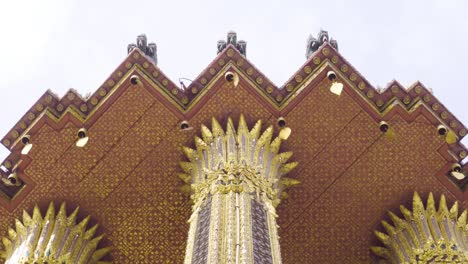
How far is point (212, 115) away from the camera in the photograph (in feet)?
39.0

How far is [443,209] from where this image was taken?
1195 cm

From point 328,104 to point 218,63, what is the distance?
156 centimetres

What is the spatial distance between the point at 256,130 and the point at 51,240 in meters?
2.97

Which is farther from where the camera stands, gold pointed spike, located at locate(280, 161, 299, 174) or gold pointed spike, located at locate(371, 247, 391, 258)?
gold pointed spike, located at locate(371, 247, 391, 258)

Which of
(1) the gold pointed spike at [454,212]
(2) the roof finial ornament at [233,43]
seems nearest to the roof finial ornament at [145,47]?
(2) the roof finial ornament at [233,43]

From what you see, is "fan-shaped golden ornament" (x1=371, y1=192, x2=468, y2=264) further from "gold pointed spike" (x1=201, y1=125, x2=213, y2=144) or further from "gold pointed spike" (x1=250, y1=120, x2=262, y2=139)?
"gold pointed spike" (x1=201, y1=125, x2=213, y2=144)

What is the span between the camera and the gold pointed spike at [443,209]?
11.9 m

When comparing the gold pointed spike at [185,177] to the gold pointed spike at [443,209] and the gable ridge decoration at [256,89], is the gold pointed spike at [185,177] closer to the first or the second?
the gable ridge decoration at [256,89]

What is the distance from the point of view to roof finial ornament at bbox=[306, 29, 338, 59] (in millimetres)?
13281

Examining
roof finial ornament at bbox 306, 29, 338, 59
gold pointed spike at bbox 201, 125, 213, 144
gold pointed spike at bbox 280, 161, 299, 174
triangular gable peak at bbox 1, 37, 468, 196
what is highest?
roof finial ornament at bbox 306, 29, 338, 59

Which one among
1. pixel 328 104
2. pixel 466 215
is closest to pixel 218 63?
pixel 328 104

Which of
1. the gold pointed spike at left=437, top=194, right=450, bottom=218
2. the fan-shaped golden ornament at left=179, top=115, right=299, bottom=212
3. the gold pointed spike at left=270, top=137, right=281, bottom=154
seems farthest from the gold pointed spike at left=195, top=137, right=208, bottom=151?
the gold pointed spike at left=437, top=194, right=450, bottom=218

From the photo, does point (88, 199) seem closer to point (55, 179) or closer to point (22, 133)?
point (55, 179)

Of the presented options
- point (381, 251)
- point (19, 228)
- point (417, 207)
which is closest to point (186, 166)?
point (19, 228)
